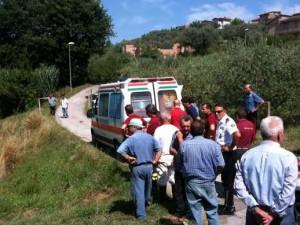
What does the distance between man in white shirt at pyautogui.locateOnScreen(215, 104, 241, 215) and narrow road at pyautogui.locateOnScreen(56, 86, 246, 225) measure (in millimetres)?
246

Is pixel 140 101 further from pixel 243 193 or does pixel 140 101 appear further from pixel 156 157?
pixel 243 193

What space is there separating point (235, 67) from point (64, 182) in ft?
35.6

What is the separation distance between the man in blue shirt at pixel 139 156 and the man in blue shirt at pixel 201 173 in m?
1.76

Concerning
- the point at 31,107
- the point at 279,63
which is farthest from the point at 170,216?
the point at 31,107

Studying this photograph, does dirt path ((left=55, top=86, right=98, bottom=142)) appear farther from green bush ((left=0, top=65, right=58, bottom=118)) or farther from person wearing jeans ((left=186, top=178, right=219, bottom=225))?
person wearing jeans ((left=186, top=178, right=219, bottom=225))

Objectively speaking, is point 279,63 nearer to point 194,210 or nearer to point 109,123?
point 109,123

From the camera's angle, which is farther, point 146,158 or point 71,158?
point 71,158

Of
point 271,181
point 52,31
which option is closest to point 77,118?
point 52,31

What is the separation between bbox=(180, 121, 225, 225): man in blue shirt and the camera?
6.59 meters

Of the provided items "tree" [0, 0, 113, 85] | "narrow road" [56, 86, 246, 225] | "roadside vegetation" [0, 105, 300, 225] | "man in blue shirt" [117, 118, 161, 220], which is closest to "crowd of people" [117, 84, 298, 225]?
"man in blue shirt" [117, 118, 161, 220]

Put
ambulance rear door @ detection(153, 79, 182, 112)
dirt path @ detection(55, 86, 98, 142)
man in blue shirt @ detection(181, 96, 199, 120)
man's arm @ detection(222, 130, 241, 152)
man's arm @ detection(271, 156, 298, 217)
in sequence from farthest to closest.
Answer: dirt path @ detection(55, 86, 98, 142), ambulance rear door @ detection(153, 79, 182, 112), man in blue shirt @ detection(181, 96, 199, 120), man's arm @ detection(222, 130, 241, 152), man's arm @ detection(271, 156, 298, 217)

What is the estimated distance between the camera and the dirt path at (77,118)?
29.6m

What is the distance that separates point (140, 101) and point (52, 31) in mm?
55117

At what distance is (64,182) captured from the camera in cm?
1462
